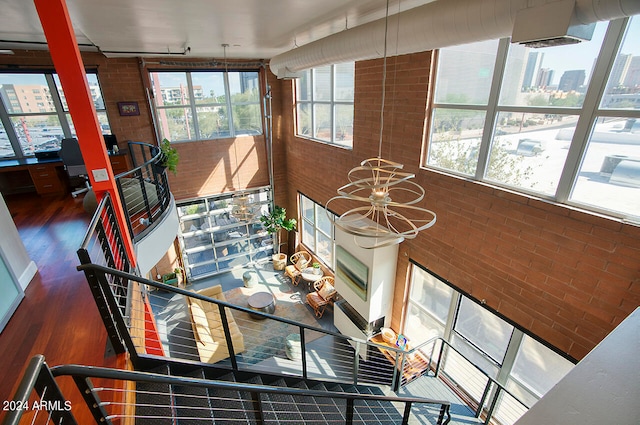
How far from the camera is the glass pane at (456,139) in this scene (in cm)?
367

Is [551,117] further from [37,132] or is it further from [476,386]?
[37,132]

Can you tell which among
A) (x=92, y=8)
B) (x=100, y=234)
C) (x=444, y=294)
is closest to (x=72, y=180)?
(x=92, y=8)

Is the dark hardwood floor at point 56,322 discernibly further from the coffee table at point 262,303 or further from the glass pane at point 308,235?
the glass pane at point 308,235

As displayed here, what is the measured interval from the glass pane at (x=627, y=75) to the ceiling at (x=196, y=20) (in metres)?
1.63

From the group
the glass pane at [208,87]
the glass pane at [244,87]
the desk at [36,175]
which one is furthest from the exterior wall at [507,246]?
the desk at [36,175]

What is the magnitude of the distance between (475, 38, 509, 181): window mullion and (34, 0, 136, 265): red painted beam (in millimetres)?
3880

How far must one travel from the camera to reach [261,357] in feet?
19.3

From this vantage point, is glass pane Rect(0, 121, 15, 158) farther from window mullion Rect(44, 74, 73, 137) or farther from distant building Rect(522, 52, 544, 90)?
distant building Rect(522, 52, 544, 90)

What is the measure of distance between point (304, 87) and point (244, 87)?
1641 mm

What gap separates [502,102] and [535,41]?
163cm

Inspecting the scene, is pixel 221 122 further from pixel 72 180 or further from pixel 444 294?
pixel 444 294

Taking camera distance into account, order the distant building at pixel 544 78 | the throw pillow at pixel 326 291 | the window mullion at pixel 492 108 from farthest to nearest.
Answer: the throw pillow at pixel 326 291 < the window mullion at pixel 492 108 < the distant building at pixel 544 78

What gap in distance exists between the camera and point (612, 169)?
2.63 metres

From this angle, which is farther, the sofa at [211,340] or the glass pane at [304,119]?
the glass pane at [304,119]
